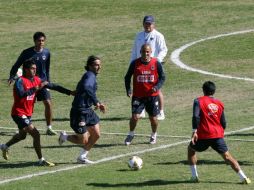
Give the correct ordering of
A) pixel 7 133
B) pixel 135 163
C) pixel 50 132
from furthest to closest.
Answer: pixel 7 133 < pixel 50 132 < pixel 135 163

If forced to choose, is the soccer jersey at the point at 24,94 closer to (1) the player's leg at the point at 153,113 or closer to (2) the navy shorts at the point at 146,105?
(2) the navy shorts at the point at 146,105

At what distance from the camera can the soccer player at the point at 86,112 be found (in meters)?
17.5

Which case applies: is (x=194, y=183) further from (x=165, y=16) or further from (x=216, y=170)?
(x=165, y=16)

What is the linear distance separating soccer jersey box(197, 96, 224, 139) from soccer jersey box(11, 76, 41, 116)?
3.40 metres

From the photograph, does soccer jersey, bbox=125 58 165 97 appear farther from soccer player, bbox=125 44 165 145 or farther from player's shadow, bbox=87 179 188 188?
player's shadow, bbox=87 179 188 188

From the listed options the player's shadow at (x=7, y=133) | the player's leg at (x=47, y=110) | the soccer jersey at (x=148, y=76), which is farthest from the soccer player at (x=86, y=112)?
the player's shadow at (x=7, y=133)

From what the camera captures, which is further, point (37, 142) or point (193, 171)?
point (37, 142)

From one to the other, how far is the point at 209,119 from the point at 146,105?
410 centimetres

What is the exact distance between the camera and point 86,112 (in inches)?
693

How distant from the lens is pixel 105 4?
4016 centimetres

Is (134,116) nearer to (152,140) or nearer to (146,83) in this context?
(152,140)

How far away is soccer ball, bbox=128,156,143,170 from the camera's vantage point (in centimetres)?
1680

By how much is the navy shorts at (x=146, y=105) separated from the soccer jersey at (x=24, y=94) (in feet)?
9.22

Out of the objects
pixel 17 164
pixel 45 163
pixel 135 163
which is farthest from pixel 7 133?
pixel 135 163
